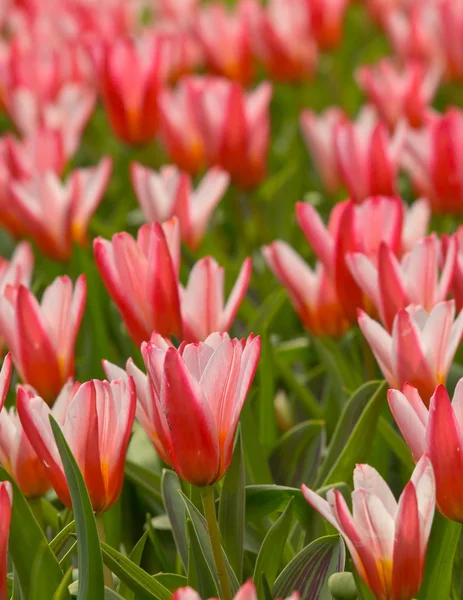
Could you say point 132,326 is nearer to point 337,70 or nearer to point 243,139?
point 243,139

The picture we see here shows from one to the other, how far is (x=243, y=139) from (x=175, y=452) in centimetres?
105

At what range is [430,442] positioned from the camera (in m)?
0.81

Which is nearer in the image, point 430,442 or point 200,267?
point 430,442

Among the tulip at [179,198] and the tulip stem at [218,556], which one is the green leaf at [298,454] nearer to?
the tulip stem at [218,556]

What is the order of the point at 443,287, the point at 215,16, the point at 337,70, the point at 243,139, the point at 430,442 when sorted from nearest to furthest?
the point at 430,442
the point at 443,287
the point at 243,139
the point at 215,16
the point at 337,70

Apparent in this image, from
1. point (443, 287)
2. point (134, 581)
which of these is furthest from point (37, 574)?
point (443, 287)

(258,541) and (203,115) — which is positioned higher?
(203,115)

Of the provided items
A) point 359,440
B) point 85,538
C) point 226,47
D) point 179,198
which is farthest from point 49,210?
point 226,47

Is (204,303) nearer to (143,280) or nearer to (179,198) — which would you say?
(143,280)

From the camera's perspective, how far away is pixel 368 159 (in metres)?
1.60

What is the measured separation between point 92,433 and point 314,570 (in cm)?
22

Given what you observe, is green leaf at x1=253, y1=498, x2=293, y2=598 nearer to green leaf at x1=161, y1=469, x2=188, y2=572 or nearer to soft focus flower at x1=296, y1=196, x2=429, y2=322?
green leaf at x1=161, y1=469, x2=188, y2=572

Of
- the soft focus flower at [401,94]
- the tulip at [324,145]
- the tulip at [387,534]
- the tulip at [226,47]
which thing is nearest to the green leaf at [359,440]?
the tulip at [387,534]

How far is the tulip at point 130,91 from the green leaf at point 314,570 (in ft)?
4.25
